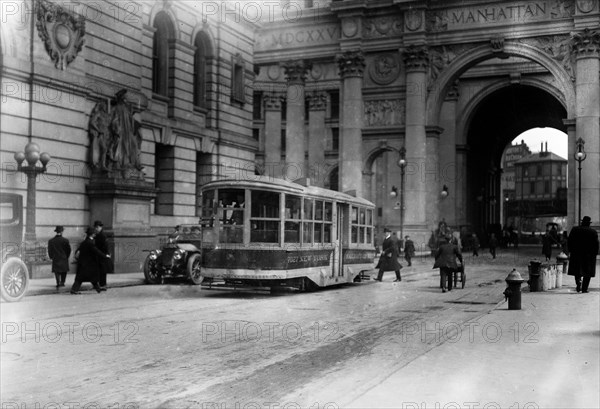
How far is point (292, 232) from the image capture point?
18.0m

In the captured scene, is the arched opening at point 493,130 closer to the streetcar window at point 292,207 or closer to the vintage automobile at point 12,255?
the streetcar window at point 292,207

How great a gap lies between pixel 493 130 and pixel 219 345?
52.4 m

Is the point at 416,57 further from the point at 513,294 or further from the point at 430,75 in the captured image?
the point at 513,294

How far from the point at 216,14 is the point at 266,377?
25.8m

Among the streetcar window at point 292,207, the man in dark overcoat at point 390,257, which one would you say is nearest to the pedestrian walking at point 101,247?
the streetcar window at point 292,207

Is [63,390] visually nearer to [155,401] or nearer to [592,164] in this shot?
[155,401]

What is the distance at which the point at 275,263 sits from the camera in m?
17.5

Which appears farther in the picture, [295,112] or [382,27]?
[295,112]

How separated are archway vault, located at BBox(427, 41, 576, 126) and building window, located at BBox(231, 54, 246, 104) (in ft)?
41.8

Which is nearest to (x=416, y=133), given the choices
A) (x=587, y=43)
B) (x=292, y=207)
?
(x=587, y=43)

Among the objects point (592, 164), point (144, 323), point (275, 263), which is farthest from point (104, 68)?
point (592, 164)

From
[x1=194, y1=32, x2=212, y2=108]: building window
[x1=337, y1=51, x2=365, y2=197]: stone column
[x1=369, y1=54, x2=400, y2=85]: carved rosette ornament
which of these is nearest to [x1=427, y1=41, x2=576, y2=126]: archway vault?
[x1=369, y1=54, x2=400, y2=85]: carved rosette ornament

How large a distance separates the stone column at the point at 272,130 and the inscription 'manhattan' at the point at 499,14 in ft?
60.4

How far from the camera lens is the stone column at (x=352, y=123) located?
42.9m
